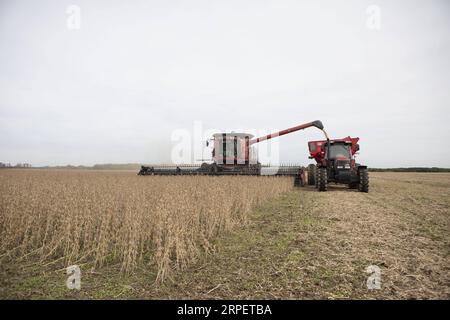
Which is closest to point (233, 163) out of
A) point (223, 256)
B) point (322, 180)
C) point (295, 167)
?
point (295, 167)

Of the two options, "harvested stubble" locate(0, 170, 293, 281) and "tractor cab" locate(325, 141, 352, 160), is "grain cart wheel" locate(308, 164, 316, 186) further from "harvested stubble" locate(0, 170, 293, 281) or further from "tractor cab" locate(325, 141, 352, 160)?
"harvested stubble" locate(0, 170, 293, 281)

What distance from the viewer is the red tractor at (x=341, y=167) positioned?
10.2 meters

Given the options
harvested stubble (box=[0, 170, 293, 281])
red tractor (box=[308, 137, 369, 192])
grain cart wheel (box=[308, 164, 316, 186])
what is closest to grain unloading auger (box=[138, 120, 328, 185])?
grain cart wheel (box=[308, 164, 316, 186])

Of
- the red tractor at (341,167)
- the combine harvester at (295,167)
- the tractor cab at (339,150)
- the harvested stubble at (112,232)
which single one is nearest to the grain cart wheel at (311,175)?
the combine harvester at (295,167)

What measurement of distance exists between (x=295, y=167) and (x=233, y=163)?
3.34 metres

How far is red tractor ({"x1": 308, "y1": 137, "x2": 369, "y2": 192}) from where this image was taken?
400 inches

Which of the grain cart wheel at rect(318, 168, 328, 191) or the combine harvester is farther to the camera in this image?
the combine harvester

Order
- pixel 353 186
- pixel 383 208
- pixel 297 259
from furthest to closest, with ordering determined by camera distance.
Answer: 1. pixel 353 186
2. pixel 383 208
3. pixel 297 259

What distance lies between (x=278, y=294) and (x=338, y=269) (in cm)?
91

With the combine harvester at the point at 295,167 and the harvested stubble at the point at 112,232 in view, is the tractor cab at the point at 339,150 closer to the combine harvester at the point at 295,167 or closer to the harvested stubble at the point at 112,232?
the combine harvester at the point at 295,167

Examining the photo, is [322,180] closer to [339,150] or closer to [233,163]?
[339,150]

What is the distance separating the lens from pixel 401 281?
102 inches
